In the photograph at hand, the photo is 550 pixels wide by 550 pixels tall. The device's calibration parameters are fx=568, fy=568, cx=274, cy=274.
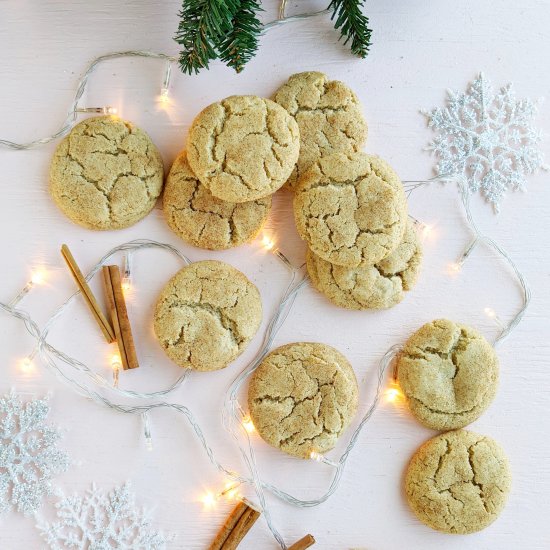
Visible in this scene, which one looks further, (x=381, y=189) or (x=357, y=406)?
(x=357, y=406)

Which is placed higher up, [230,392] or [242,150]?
[242,150]

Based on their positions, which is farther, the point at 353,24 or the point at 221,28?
the point at 353,24

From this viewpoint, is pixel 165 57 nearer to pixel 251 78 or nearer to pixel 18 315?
pixel 251 78

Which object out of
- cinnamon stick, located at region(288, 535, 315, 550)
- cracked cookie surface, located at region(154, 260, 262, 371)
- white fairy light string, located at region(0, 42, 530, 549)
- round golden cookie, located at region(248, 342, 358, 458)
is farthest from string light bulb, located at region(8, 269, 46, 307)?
cinnamon stick, located at region(288, 535, 315, 550)

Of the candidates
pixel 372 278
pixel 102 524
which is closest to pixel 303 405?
pixel 372 278

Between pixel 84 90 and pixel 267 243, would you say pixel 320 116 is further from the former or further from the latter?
pixel 84 90

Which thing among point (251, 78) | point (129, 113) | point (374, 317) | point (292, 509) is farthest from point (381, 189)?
point (292, 509)

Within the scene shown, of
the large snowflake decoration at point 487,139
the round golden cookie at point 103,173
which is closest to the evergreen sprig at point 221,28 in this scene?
the round golden cookie at point 103,173

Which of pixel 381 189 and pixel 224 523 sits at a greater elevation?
pixel 381 189
